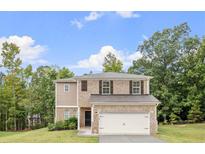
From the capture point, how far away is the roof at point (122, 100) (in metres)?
20.6

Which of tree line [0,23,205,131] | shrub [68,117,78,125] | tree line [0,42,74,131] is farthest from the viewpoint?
tree line [0,42,74,131]

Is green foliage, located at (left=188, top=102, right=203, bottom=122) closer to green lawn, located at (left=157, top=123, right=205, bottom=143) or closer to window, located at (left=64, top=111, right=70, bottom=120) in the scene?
green lawn, located at (left=157, top=123, right=205, bottom=143)

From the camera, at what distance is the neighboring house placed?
811 inches

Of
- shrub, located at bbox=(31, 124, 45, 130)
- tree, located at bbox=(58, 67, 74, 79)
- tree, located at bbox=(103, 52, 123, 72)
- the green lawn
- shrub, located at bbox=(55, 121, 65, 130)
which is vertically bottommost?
shrub, located at bbox=(31, 124, 45, 130)

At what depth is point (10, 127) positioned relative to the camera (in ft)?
103

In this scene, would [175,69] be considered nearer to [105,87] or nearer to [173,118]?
[173,118]

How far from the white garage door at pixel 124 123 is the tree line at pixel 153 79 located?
8113 millimetres

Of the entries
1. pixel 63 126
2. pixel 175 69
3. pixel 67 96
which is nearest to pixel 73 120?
pixel 63 126

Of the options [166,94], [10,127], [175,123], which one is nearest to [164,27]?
[166,94]

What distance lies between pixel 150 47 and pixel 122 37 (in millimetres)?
2480

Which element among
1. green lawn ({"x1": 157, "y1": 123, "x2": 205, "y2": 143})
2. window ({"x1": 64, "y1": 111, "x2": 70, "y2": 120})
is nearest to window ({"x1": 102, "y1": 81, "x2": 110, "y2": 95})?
window ({"x1": 64, "y1": 111, "x2": 70, "y2": 120})
